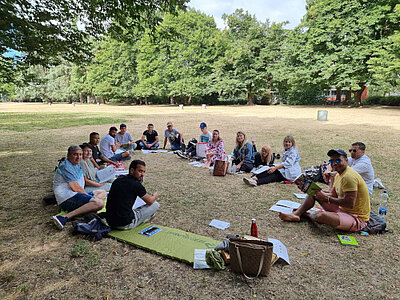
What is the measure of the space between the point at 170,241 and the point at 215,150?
180 inches

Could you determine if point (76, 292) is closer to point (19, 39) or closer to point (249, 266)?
point (249, 266)

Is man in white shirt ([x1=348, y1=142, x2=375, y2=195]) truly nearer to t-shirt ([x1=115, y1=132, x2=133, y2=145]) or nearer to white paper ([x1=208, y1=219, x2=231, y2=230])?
white paper ([x1=208, y1=219, x2=231, y2=230])

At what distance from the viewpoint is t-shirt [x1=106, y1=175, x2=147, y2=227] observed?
12.4ft

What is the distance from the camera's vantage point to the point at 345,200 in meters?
3.78

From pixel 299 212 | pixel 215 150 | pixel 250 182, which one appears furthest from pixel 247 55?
pixel 299 212

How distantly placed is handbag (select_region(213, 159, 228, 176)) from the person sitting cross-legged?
132 inches

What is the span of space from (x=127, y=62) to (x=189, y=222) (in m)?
47.9

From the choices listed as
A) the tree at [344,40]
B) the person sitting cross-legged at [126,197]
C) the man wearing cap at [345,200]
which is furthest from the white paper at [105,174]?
the tree at [344,40]

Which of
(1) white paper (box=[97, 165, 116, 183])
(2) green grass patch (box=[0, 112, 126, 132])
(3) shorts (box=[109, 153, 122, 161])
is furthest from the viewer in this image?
(2) green grass patch (box=[0, 112, 126, 132])

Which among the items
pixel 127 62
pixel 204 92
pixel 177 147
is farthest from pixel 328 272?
pixel 127 62

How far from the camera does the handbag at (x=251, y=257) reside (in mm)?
2785

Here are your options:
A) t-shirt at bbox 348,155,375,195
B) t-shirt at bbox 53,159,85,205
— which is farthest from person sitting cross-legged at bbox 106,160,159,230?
t-shirt at bbox 348,155,375,195

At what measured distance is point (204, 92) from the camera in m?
40.5

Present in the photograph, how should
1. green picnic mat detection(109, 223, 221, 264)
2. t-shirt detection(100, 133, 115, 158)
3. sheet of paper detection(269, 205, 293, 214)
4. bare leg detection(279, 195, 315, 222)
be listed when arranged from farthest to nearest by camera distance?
t-shirt detection(100, 133, 115, 158), sheet of paper detection(269, 205, 293, 214), bare leg detection(279, 195, 315, 222), green picnic mat detection(109, 223, 221, 264)
